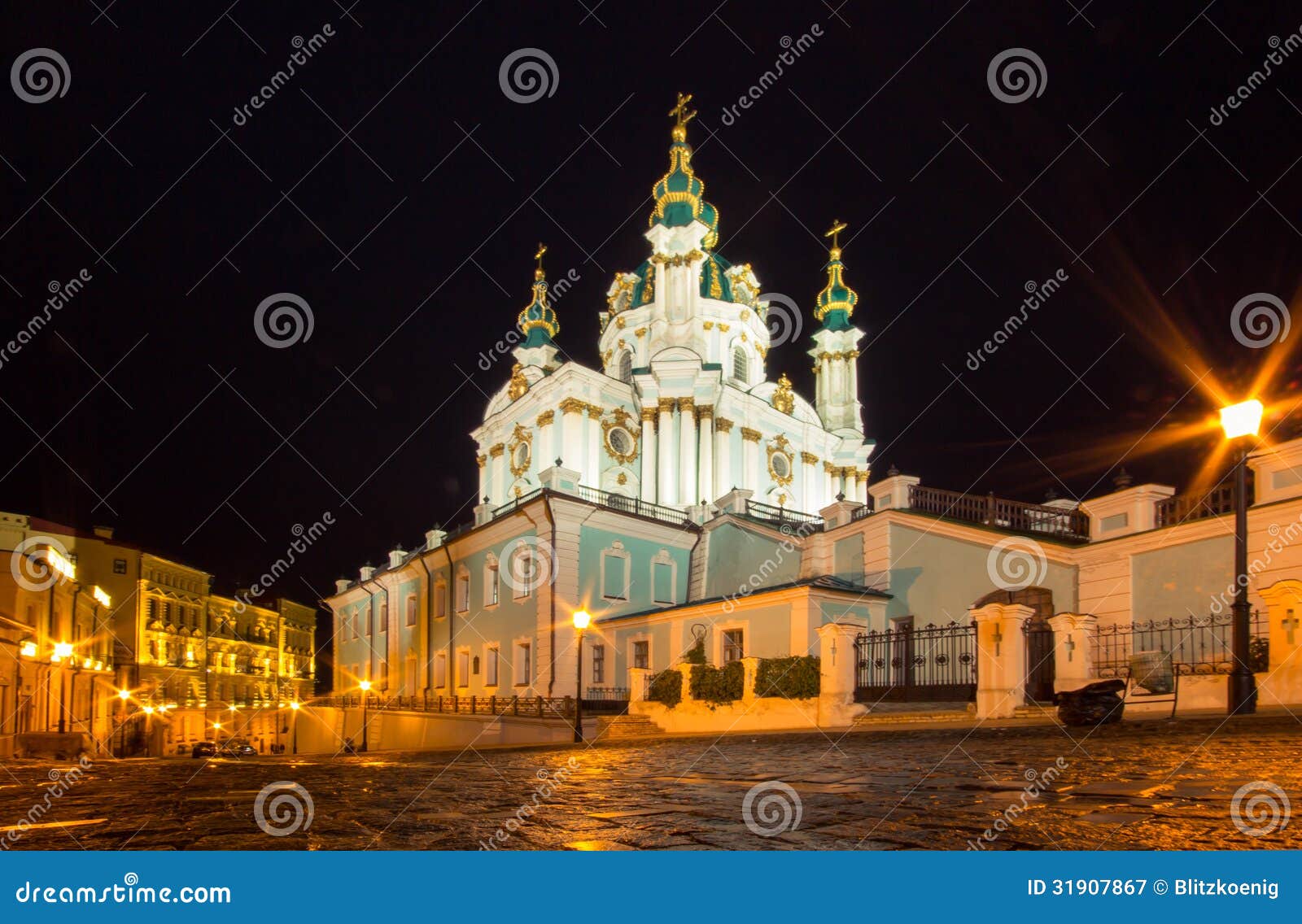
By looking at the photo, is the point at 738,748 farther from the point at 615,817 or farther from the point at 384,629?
the point at 384,629

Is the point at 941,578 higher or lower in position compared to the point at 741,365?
lower

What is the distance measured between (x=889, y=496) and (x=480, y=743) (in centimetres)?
1199

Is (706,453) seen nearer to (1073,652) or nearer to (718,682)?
(718,682)

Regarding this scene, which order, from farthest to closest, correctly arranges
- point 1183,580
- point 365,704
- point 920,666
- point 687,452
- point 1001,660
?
1. point 687,452
2. point 365,704
3. point 920,666
4. point 1183,580
5. point 1001,660

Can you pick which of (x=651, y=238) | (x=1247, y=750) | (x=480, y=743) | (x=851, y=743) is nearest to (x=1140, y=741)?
(x=1247, y=750)

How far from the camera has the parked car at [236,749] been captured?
154 ft

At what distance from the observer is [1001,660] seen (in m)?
16.2
